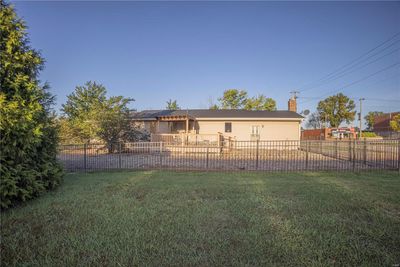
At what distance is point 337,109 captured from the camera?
5372cm

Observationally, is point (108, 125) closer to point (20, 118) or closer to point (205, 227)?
point (20, 118)

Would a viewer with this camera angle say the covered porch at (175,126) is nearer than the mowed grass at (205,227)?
No

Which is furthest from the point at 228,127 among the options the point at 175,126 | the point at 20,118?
the point at 20,118

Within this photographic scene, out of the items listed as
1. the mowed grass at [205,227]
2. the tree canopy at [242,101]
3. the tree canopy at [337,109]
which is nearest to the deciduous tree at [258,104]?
the tree canopy at [242,101]

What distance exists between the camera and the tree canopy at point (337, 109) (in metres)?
52.4

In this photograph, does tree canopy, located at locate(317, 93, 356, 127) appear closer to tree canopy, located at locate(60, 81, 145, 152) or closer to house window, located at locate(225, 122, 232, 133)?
house window, located at locate(225, 122, 232, 133)

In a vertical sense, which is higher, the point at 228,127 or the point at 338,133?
the point at 228,127

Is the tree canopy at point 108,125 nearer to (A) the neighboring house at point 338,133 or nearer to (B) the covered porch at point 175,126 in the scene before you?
(B) the covered porch at point 175,126

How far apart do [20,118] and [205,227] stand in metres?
4.42

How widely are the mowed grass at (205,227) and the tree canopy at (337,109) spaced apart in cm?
5727

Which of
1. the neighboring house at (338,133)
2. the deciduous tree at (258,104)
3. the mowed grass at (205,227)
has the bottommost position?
the mowed grass at (205,227)

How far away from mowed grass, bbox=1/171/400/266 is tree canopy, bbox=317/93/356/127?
57.3m

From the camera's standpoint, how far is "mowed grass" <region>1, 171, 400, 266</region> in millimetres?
2441

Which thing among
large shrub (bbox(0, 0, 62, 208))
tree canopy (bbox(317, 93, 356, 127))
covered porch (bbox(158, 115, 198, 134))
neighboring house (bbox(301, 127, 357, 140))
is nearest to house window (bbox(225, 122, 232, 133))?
covered porch (bbox(158, 115, 198, 134))
